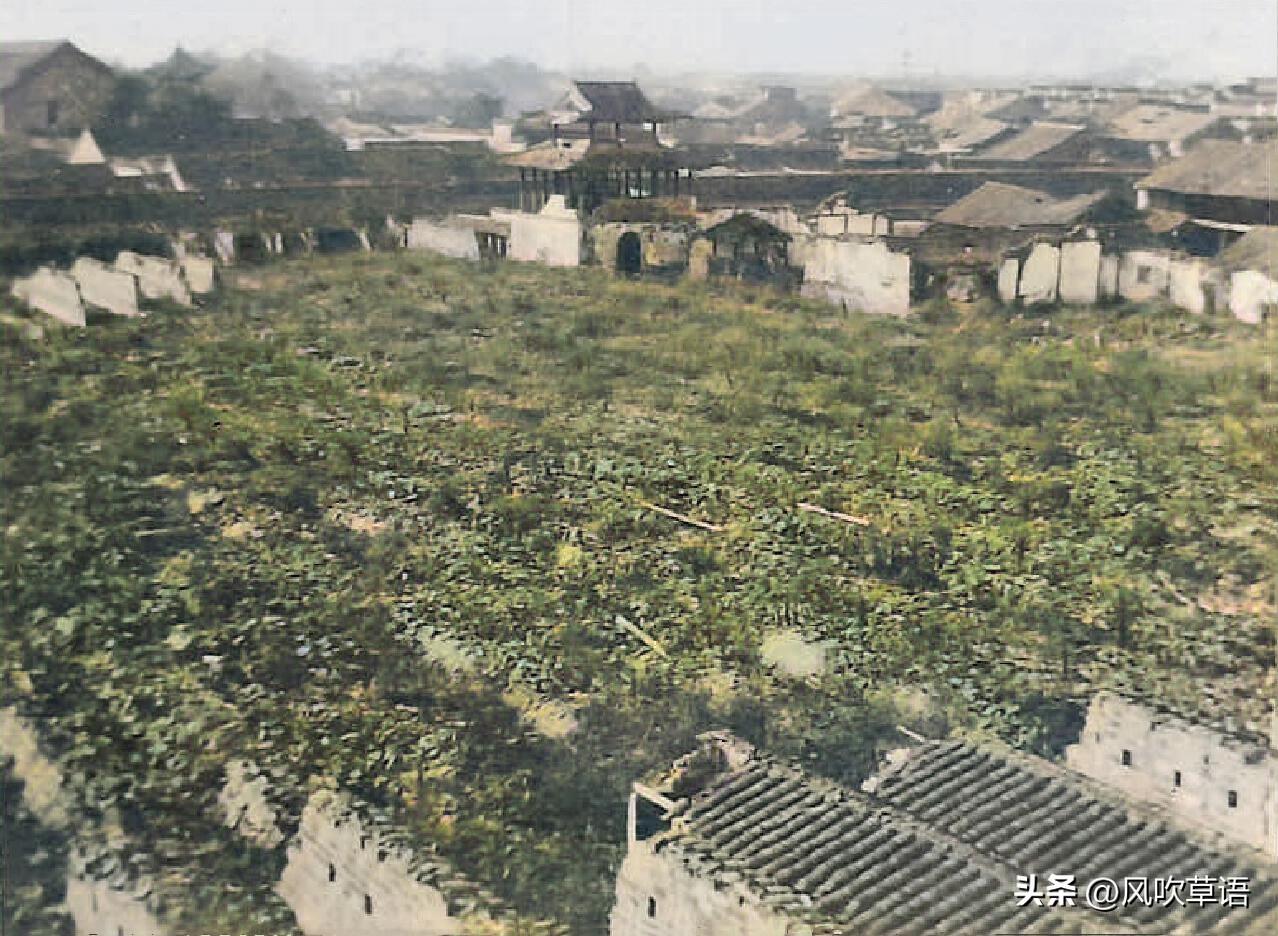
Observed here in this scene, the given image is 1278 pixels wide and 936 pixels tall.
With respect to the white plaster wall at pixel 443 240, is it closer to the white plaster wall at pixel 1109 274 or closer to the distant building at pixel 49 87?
the distant building at pixel 49 87

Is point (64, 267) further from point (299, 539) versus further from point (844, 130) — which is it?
point (844, 130)

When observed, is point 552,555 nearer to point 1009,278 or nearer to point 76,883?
point 76,883

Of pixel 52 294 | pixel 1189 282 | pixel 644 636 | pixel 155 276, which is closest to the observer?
pixel 644 636

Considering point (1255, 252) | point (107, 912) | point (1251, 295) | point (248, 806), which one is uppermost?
point (1255, 252)

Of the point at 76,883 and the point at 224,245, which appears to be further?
the point at 224,245

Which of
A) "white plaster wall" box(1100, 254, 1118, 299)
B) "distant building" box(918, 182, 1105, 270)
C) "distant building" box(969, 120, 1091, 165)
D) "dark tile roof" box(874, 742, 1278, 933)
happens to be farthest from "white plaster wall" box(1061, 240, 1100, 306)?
"dark tile roof" box(874, 742, 1278, 933)

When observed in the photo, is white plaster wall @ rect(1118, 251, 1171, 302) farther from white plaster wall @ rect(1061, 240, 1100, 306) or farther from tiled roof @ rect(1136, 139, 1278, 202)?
tiled roof @ rect(1136, 139, 1278, 202)

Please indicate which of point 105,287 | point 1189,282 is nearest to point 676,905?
point 105,287
